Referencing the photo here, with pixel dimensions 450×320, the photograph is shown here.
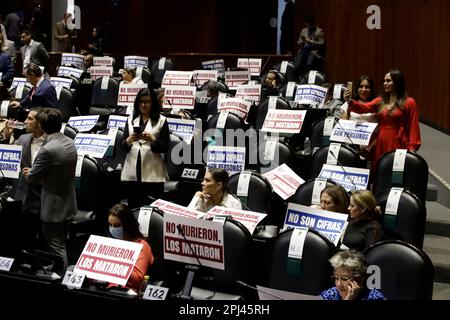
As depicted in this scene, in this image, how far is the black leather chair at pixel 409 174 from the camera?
716 centimetres

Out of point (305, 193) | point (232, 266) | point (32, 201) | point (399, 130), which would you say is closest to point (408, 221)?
point (305, 193)

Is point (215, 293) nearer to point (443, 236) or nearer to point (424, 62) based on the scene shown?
point (443, 236)

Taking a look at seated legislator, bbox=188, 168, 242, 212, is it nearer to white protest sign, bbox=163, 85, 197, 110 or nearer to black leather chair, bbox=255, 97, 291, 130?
black leather chair, bbox=255, 97, 291, 130

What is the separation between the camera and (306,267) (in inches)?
216

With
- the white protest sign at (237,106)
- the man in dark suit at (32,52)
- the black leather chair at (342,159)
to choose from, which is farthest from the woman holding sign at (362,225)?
the man in dark suit at (32,52)

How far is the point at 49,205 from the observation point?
6.65 metres

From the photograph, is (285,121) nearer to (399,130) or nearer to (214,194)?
(399,130)

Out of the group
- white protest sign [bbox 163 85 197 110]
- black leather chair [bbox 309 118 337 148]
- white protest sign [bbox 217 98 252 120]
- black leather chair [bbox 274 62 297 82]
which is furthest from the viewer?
black leather chair [bbox 274 62 297 82]

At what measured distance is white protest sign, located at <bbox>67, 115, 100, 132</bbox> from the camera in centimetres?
936

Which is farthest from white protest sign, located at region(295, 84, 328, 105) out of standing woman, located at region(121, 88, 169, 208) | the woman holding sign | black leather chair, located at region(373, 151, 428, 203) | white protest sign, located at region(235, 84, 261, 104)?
the woman holding sign

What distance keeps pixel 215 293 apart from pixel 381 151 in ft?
9.67

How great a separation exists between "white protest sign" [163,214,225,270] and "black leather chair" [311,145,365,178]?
8.64ft

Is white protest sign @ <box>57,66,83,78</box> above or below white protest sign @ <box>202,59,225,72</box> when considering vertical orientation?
below
